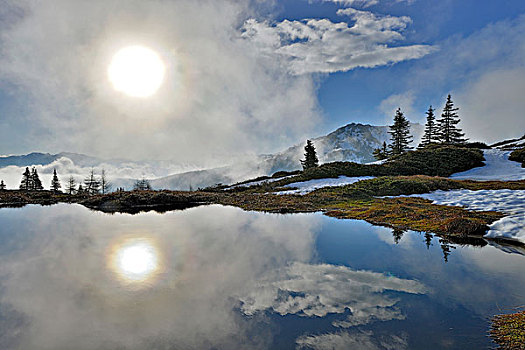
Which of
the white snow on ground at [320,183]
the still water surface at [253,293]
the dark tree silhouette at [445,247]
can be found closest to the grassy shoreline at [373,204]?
the dark tree silhouette at [445,247]

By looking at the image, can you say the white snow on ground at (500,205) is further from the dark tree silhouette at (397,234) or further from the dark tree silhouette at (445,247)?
the dark tree silhouette at (397,234)

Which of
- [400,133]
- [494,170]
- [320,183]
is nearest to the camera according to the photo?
[320,183]

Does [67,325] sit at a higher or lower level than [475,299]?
higher

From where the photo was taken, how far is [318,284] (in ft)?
25.6

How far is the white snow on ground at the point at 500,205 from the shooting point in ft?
40.5

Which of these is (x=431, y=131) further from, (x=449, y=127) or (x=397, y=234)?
(x=397, y=234)

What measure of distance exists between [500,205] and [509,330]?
53.0 ft

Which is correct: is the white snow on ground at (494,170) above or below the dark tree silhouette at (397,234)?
above

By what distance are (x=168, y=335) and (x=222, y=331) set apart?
1.12 m

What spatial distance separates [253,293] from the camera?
7.25 meters

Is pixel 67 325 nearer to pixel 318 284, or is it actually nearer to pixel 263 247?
pixel 318 284

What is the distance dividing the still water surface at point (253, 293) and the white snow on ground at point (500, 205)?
8.35ft

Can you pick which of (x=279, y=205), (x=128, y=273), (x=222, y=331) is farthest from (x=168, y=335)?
(x=279, y=205)

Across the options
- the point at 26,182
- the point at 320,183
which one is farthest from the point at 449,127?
the point at 26,182
